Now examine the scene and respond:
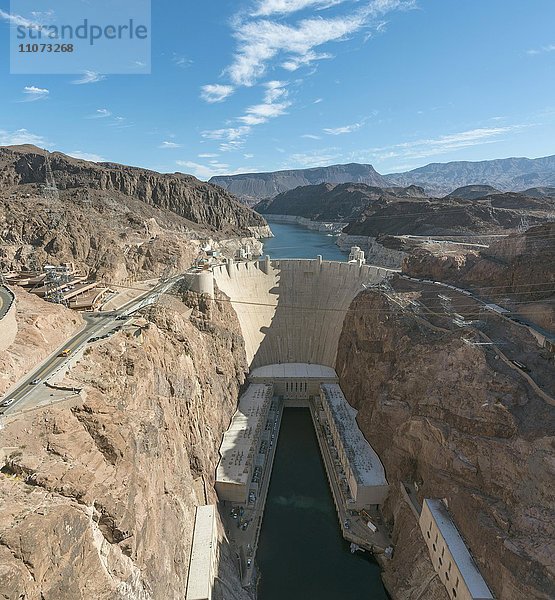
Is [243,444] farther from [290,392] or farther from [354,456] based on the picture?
[290,392]

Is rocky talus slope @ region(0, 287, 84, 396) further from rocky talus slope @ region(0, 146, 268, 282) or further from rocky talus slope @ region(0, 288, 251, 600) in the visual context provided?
rocky talus slope @ region(0, 146, 268, 282)

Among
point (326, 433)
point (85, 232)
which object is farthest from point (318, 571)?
point (85, 232)

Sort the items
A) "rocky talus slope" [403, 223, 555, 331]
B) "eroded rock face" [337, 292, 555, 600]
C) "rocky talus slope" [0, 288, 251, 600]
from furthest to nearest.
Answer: "rocky talus slope" [403, 223, 555, 331]
"eroded rock face" [337, 292, 555, 600]
"rocky talus slope" [0, 288, 251, 600]

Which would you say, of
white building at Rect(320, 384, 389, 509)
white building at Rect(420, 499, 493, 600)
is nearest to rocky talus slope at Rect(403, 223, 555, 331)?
white building at Rect(420, 499, 493, 600)

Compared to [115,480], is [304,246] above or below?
above

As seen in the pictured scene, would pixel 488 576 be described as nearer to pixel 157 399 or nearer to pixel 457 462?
pixel 457 462

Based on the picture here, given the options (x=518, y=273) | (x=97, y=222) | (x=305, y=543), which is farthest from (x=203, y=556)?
(x=97, y=222)
